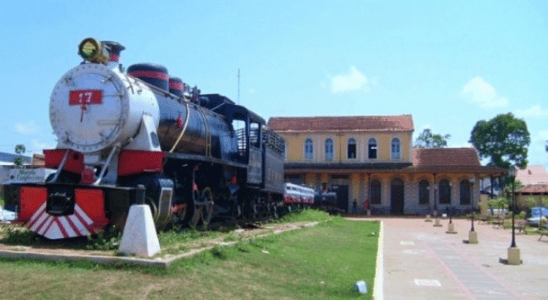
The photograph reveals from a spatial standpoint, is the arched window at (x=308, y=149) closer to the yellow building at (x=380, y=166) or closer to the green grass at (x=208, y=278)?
the yellow building at (x=380, y=166)

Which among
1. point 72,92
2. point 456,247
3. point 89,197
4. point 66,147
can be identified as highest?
point 72,92

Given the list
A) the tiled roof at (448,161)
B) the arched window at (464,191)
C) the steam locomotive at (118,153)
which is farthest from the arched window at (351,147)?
the steam locomotive at (118,153)

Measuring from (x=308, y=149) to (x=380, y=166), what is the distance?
6.09 meters

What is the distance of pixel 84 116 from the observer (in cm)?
1055

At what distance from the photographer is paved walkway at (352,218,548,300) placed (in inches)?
427

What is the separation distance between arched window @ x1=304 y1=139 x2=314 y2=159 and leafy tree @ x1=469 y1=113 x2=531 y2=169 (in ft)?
83.8

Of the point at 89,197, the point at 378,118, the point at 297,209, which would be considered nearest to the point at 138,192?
the point at 89,197

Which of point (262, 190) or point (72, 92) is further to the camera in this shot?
point (262, 190)

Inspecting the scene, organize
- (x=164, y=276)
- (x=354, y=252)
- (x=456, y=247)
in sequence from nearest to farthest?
(x=164, y=276), (x=354, y=252), (x=456, y=247)

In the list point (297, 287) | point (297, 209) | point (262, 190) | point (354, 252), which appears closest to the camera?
point (297, 287)

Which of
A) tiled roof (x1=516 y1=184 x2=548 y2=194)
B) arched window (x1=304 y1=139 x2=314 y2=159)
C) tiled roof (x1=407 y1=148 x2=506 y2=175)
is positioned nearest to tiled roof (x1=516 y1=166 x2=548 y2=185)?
tiled roof (x1=516 y1=184 x2=548 y2=194)

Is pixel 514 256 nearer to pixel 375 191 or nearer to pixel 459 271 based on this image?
pixel 459 271

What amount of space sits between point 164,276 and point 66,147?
4568 millimetres

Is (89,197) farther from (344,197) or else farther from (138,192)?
(344,197)
